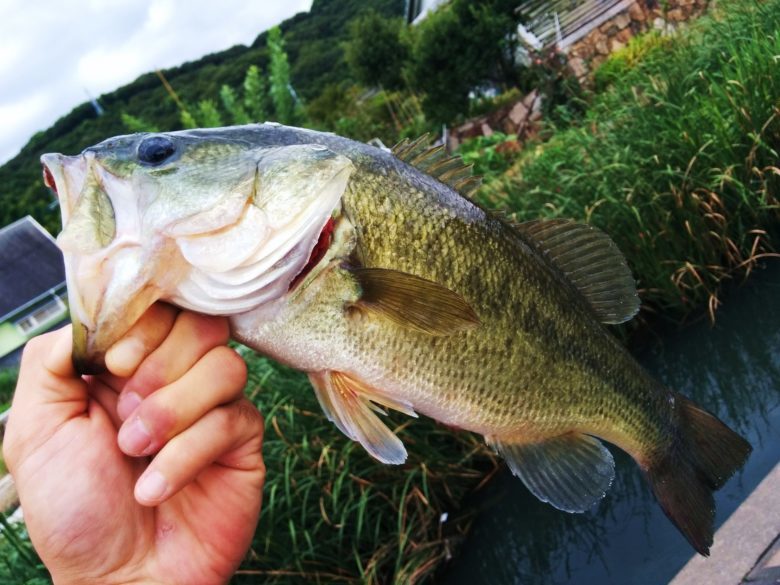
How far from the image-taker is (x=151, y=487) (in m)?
1.19

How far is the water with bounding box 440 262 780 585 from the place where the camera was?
3.02m

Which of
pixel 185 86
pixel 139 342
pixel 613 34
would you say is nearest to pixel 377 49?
pixel 613 34

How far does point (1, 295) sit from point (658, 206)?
150 feet

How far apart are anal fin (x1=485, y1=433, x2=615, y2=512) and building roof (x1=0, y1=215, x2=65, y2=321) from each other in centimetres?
4520

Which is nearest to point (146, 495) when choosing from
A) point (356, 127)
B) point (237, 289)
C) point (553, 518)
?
point (237, 289)

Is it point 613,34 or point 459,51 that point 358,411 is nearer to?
point 613,34

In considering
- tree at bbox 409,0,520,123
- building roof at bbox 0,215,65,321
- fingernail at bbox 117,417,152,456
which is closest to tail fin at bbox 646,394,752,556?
fingernail at bbox 117,417,152,456

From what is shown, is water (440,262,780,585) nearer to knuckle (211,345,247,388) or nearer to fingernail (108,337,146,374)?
knuckle (211,345,247,388)

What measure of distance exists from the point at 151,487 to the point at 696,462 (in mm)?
1604

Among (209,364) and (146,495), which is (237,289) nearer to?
(209,364)

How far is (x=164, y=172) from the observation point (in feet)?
4.13

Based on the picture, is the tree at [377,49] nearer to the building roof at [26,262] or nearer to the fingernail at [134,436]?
the fingernail at [134,436]

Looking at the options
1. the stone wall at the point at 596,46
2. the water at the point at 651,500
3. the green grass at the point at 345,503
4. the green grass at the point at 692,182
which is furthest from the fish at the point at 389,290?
the stone wall at the point at 596,46

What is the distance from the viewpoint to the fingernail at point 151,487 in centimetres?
119
